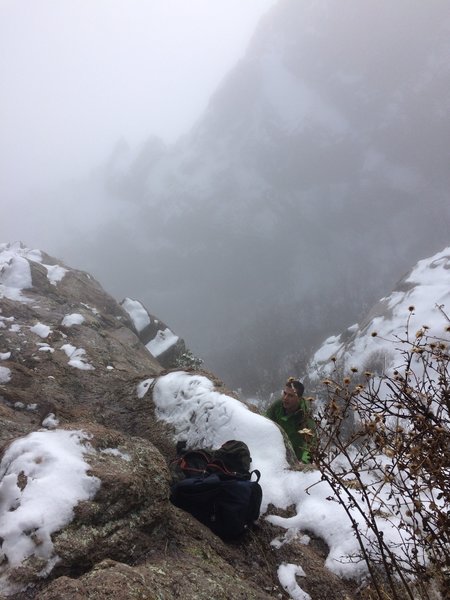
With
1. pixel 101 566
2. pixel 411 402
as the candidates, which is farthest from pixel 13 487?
pixel 411 402

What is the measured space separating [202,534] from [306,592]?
3.64ft

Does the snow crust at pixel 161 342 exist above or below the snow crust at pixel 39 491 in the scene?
above

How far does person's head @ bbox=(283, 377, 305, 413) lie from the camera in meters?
5.93

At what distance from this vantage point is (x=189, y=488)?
430cm

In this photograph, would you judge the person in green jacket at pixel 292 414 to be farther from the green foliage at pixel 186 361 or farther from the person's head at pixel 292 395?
the green foliage at pixel 186 361

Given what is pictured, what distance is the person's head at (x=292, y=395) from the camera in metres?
5.93

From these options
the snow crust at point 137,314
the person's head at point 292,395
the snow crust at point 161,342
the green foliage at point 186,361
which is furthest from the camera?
the snow crust at point 137,314

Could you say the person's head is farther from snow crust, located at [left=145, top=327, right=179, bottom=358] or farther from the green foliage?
snow crust, located at [left=145, top=327, right=179, bottom=358]

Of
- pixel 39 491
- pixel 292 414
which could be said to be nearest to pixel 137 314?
pixel 292 414

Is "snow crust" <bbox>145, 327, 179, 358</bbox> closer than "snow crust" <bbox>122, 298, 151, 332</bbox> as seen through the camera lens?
Yes

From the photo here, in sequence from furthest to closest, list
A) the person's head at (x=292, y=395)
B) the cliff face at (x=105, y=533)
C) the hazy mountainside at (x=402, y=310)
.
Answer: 1. the hazy mountainside at (x=402, y=310)
2. the person's head at (x=292, y=395)
3. the cliff face at (x=105, y=533)

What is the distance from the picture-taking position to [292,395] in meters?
6.08

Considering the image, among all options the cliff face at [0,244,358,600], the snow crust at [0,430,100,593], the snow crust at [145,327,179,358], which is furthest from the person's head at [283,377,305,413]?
the snow crust at [145,327,179,358]

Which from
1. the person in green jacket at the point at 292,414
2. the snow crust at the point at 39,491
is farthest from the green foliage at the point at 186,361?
the snow crust at the point at 39,491
